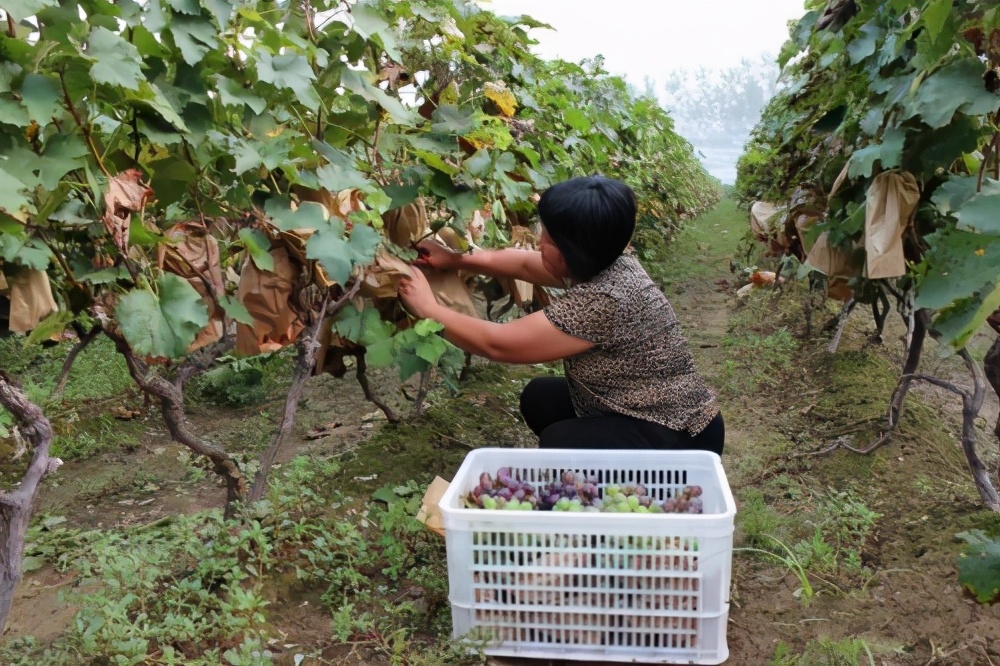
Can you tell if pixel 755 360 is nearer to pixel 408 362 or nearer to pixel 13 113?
pixel 408 362

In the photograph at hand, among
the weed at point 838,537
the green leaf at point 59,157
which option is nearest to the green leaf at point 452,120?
the green leaf at point 59,157

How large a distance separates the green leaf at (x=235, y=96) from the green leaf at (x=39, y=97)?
0.34 meters

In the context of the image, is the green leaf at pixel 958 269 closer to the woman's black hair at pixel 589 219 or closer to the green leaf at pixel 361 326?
the woman's black hair at pixel 589 219

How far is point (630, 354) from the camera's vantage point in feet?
7.40

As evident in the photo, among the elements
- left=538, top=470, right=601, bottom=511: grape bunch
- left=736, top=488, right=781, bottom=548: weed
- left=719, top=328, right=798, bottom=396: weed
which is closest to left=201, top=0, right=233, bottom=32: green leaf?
left=538, top=470, right=601, bottom=511: grape bunch

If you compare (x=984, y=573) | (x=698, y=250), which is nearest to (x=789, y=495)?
(x=984, y=573)

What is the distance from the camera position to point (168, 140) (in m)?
1.66

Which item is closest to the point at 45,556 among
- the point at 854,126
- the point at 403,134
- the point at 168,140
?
the point at 168,140

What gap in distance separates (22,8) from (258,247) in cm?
65

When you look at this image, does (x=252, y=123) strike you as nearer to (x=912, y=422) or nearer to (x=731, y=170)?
(x=912, y=422)

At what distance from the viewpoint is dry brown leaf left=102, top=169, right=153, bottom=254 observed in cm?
157

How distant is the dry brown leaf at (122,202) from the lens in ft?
5.14

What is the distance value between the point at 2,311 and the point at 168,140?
0.46 meters

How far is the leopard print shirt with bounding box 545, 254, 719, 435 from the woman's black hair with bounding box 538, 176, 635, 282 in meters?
0.08
